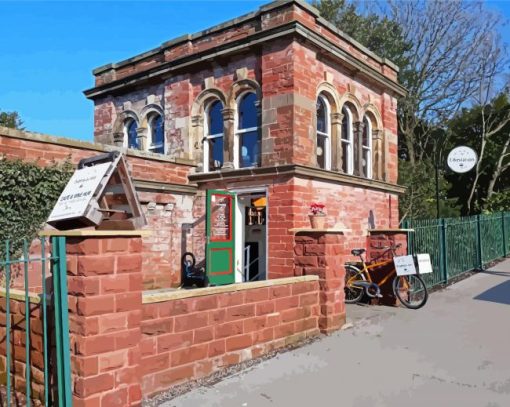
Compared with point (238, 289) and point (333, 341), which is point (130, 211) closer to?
point (238, 289)

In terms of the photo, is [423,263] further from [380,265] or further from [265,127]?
[265,127]

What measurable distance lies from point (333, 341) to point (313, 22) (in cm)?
705

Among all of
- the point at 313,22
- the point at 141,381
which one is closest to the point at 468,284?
the point at 313,22

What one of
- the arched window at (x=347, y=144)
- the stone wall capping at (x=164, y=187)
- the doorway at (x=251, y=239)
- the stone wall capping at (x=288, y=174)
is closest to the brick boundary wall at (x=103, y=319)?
the stone wall capping at (x=288, y=174)

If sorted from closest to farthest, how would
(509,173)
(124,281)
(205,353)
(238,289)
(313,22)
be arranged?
(124,281) < (205,353) < (238,289) < (313,22) < (509,173)

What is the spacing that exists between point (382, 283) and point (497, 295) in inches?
113

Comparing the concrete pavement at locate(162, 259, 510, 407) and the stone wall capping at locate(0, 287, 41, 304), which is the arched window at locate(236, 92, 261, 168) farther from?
the stone wall capping at locate(0, 287, 41, 304)

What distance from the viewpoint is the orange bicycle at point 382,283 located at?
8.52 meters

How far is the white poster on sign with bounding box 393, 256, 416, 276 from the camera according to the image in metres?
8.06

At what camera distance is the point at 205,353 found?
15.9 ft

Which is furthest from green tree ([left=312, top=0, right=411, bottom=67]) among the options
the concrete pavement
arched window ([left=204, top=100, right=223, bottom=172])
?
the concrete pavement

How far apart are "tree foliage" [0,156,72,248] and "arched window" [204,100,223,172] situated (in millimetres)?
4003

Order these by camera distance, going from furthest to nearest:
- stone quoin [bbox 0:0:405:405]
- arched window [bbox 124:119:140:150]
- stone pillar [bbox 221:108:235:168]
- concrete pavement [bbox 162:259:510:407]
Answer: arched window [bbox 124:119:140:150]
stone pillar [bbox 221:108:235:168]
stone quoin [bbox 0:0:405:405]
concrete pavement [bbox 162:259:510:407]

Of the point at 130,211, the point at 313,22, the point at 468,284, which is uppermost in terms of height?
the point at 313,22
